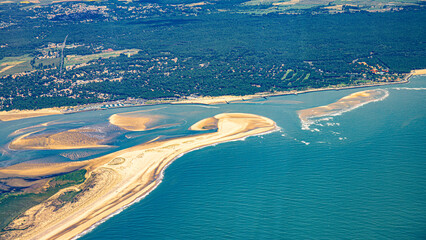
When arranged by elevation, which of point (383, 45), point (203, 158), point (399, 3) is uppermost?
point (399, 3)

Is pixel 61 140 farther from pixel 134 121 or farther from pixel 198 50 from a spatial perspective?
pixel 198 50

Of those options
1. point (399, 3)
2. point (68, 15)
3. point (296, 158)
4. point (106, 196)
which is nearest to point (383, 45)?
point (399, 3)

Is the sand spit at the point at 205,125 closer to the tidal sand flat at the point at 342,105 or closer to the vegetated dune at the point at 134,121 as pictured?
the vegetated dune at the point at 134,121

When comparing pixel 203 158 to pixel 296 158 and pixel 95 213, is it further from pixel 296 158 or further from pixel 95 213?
pixel 95 213

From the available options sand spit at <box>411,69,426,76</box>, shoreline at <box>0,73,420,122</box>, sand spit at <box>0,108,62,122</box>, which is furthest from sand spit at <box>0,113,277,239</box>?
sand spit at <box>411,69,426,76</box>

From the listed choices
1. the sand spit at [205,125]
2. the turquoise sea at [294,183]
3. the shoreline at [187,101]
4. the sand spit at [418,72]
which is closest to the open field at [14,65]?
the shoreline at [187,101]

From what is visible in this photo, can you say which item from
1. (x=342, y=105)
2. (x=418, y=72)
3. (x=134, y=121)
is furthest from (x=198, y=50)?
(x=418, y=72)

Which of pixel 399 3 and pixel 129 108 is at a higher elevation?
pixel 399 3
